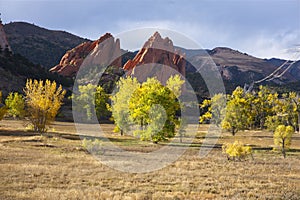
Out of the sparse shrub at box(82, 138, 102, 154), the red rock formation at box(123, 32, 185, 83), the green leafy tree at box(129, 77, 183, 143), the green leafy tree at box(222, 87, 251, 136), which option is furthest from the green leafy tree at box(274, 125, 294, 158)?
the red rock formation at box(123, 32, 185, 83)

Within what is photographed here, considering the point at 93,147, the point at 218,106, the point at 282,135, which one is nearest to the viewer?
the point at 93,147

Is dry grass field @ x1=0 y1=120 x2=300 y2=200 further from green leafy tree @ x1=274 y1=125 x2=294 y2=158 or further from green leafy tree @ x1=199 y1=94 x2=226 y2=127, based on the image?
green leafy tree @ x1=199 y1=94 x2=226 y2=127

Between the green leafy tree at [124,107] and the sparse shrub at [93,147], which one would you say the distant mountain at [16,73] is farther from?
the sparse shrub at [93,147]

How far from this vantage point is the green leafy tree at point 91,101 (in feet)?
252

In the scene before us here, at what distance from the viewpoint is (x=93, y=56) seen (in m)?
162

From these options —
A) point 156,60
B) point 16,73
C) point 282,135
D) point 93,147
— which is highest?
point 156,60

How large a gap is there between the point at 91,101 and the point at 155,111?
135ft

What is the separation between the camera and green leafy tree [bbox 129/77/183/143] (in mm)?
39938

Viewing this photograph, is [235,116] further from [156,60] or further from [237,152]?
[156,60]

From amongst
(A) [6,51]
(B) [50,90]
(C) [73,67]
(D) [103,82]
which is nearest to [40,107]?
(B) [50,90]

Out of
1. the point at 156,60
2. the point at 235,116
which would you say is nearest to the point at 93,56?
the point at 156,60

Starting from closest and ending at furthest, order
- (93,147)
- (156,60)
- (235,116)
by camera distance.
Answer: (93,147) < (235,116) < (156,60)

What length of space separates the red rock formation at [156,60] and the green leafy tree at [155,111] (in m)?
94.7

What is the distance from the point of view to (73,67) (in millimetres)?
157875
